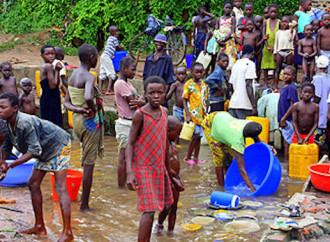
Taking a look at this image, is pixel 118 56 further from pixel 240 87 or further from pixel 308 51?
pixel 308 51

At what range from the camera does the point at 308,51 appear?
10008 mm

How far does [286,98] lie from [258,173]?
1.70 metres

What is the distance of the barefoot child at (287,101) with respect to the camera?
855cm

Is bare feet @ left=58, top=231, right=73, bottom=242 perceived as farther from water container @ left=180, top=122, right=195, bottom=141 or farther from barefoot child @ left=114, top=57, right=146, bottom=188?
water container @ left=180, top=122, right=195, bottom=141

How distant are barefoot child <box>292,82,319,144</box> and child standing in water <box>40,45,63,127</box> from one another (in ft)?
12.3

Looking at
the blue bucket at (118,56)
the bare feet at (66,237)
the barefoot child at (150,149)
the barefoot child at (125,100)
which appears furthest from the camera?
the blue bucket at (118,56)

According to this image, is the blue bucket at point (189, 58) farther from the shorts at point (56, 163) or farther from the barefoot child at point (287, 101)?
the shorts at point (56, 163)

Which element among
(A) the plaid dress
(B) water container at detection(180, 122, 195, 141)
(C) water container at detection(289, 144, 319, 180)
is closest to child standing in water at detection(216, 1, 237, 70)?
(B) water container at detection(180, 122, 195, 141)

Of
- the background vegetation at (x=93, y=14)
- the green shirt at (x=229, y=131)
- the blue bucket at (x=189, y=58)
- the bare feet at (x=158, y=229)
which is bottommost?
the bare feet at (x=158, y=229)

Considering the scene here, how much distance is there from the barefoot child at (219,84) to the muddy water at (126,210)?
3.54 feet

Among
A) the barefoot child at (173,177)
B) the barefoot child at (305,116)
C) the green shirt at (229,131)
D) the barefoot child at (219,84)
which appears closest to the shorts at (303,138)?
the barefoot child at (305,116)

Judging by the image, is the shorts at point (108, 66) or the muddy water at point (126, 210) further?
the shorts at point (108, 66)

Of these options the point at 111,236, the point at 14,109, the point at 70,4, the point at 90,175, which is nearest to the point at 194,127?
the point at 90,175

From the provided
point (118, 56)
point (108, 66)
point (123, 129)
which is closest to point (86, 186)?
point (123, 129)
